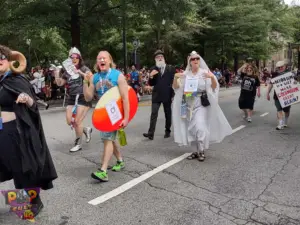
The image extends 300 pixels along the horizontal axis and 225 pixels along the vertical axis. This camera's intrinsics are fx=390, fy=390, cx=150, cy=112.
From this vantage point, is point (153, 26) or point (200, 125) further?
point (153, 26)

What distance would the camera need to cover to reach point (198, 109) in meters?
6.22

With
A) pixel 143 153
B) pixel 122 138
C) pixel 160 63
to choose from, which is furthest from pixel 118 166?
pixel 160 63

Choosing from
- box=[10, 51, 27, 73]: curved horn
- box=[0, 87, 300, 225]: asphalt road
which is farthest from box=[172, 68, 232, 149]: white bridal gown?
box=[10, 51, 27, 73]: curved horn

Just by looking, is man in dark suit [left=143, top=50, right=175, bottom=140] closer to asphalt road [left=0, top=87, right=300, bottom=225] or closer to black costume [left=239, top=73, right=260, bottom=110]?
asphalt road [left=0, top=87, right=300, bottom=225]

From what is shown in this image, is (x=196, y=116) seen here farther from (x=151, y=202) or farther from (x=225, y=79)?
(x=225, y=79)

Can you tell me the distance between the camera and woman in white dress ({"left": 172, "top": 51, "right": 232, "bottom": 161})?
20.3 feet

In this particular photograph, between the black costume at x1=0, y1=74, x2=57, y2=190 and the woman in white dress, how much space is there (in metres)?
3.12

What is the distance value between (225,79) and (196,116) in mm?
28042

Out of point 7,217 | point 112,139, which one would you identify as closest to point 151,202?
point 112,139

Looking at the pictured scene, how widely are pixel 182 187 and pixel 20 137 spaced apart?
2.17 m

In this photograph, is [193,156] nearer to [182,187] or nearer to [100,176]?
[182,187]

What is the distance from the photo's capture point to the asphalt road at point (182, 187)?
387 cm

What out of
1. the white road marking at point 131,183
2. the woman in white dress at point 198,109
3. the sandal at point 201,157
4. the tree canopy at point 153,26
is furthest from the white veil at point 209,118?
the tree canopy at point 153,26

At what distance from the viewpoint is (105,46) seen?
37719mm
